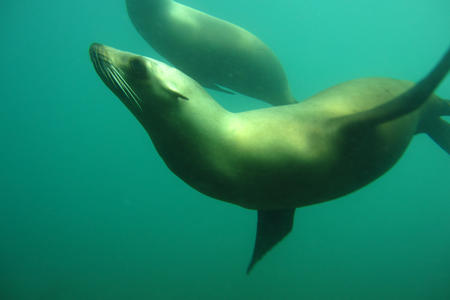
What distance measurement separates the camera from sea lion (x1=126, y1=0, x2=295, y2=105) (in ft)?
14.4

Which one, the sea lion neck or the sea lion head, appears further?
the sea lion neck

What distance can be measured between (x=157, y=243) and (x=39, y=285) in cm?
690

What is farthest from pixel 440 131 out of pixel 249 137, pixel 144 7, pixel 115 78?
pixel 144 7

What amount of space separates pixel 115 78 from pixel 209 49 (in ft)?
9.08

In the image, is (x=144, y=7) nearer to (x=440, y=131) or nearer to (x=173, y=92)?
(x=173, y=92)

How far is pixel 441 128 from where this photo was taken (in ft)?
10.5

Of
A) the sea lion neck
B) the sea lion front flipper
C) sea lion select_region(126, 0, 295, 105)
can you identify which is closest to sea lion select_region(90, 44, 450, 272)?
the sea lion front flipper

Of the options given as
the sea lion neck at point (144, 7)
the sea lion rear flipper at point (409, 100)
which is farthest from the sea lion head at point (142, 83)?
the sea lion neck at point (144, 7)

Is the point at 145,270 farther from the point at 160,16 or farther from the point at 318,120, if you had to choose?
the point at 318,120

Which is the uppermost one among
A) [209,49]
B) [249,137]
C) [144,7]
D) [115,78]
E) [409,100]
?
[144,7]

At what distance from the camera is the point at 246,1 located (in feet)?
81.5

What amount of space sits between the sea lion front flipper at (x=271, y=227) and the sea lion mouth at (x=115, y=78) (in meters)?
1.43

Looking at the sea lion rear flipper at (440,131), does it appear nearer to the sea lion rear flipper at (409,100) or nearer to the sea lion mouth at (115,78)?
the sea lion rear flipper at (409,100)

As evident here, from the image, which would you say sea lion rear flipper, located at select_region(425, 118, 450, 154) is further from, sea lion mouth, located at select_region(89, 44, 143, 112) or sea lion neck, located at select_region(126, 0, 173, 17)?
sea lion neck, located at select_region(126, 0, 173, 17)
